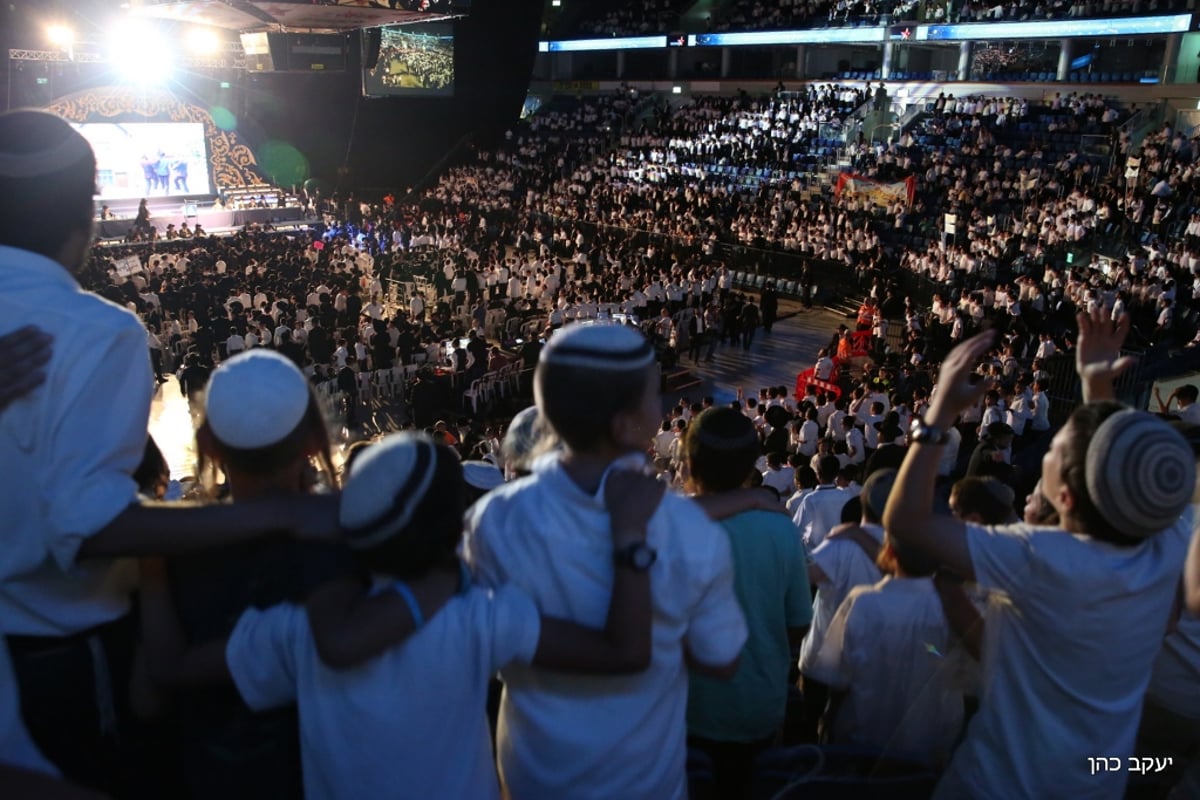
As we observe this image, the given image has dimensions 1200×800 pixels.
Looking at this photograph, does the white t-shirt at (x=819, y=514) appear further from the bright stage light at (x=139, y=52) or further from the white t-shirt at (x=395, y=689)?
the bright stage light at (x=139, y=52)

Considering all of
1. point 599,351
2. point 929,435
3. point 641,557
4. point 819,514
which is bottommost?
point 819,514

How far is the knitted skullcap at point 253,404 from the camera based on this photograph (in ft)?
5.46

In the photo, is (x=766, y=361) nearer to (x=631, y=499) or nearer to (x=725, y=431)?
(x=725, y=431)

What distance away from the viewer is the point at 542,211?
28281 millimetres

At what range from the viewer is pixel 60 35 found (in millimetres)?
22938

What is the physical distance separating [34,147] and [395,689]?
121 cm

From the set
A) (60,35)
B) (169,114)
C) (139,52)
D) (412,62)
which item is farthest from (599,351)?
(412,62)

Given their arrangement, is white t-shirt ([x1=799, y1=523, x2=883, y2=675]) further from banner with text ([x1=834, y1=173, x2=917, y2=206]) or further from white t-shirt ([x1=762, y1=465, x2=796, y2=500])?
banner with text ([x1=834, y1=173, x2=917, y2=206])

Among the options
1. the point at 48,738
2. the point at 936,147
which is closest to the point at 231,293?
the point at 48,738

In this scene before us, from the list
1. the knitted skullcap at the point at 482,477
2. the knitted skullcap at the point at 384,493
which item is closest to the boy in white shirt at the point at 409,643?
the knitted skullcap at the point at 384,493

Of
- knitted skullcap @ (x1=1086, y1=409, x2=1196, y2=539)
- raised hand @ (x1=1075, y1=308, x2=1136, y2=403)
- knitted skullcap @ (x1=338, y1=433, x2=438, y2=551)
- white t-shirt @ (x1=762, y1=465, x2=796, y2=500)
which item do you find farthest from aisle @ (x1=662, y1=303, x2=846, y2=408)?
knitted skullcap @ (x1=338, y1=433, x2=438, y2=551)

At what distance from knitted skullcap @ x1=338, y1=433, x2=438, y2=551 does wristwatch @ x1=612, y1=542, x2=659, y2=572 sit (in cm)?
37

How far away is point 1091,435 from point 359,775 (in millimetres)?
1644

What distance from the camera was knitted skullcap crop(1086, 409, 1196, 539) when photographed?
1.71 metres
